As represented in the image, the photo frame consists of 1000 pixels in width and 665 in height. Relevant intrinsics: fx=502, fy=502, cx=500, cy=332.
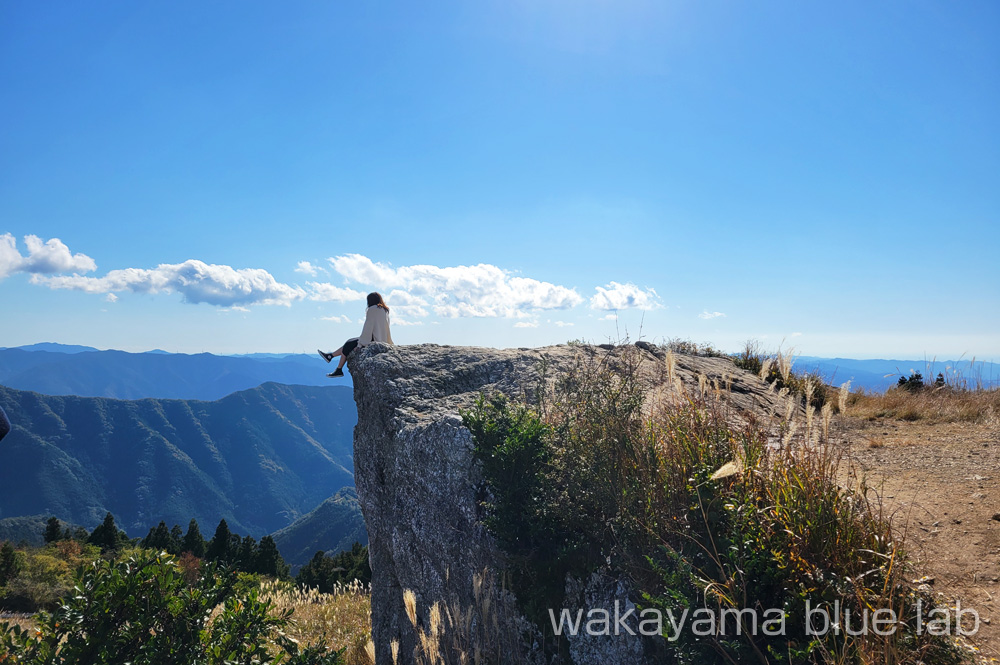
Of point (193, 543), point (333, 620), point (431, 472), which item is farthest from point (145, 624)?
point (193, 543)

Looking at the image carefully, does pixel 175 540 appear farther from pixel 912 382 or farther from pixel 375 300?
pixel 912 382

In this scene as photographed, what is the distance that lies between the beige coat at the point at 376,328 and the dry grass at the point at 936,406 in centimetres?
892

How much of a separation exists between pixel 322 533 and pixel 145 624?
171 metres

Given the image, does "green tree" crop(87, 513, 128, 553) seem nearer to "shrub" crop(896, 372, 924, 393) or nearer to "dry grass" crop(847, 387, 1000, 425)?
"dry grass" crop(847, 387, 1000, 425)

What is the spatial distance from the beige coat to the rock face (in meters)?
1.14

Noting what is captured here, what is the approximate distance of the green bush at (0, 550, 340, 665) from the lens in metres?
2.76

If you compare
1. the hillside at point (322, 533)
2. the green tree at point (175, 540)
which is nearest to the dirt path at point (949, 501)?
the green tree at point (175, 540)

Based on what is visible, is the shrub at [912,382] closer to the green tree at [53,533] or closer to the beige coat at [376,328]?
the beige coat at [376,328]

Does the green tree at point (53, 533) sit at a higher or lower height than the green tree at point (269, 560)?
lower

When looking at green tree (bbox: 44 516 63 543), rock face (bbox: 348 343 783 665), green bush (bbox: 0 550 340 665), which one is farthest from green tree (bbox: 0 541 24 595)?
green bush (bbox: 0 550 340 665)

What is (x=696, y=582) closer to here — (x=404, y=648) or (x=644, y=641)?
(x=644, y=641)

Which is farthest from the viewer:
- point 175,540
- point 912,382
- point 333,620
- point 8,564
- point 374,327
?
point 175,540

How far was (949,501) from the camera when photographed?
4.72 metres

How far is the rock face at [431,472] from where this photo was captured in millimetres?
4816
